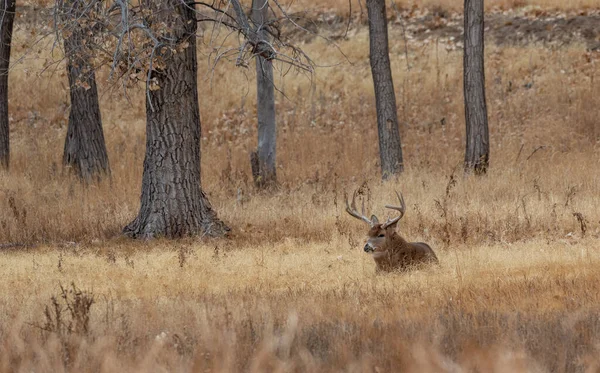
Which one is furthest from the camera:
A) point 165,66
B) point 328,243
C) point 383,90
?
point 383,90

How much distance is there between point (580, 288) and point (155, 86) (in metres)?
6.17

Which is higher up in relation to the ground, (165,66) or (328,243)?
(165,66)

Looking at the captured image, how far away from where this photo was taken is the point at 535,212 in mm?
14711

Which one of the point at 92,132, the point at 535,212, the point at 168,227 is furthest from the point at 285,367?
the point at 92,132

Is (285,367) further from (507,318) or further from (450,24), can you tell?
(450,24)

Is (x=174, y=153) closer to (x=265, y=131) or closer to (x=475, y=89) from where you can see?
(x=265, y=131)

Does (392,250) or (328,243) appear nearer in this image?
(392,250)

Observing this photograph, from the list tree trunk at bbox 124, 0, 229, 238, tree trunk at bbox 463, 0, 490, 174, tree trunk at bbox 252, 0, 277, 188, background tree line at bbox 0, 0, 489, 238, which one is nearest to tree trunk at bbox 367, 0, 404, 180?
background tree line at bbox 0, 0, 489, 238

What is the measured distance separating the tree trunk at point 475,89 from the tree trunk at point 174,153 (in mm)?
6724

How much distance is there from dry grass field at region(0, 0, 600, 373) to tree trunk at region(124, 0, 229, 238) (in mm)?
422

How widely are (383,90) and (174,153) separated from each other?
6.80 metres

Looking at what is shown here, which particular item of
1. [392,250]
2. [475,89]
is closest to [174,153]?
[392,250]

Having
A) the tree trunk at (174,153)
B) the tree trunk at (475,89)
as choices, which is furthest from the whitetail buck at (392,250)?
the tree trunk at (475,89)

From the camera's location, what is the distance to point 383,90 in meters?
20.0
